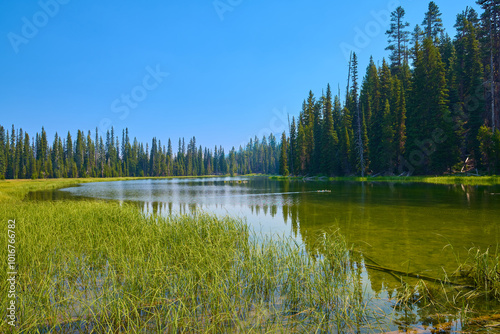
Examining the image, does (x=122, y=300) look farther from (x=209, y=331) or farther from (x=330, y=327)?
(x=330, y=327)

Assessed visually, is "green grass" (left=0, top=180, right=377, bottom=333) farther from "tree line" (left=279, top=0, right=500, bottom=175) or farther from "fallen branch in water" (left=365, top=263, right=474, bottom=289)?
"tree line" (left=279, top=0, right=500, bottom=175)

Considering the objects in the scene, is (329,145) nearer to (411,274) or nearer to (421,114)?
(421,114)

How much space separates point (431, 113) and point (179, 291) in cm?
4340

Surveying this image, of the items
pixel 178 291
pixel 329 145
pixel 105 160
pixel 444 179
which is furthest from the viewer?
pixel 105 160

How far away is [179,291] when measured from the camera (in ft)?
13.5

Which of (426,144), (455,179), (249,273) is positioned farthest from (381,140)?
(249,273)

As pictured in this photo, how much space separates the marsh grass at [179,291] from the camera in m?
3.55

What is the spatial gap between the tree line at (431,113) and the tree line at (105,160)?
7134 centimetres

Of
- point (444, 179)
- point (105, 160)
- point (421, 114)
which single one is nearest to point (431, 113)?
point (421, 114)

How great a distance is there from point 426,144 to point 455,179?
7.46 meters

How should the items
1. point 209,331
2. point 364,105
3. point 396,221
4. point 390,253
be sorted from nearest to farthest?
point 209,331 → point 390,253 → point 396,221 → point 364,105

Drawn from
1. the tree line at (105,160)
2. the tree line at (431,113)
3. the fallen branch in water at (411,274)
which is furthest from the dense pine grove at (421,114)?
the tree line at (105,160)

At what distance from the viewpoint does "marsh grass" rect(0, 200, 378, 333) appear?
140 inches

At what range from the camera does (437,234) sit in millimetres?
9289
